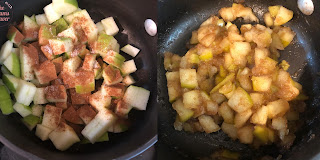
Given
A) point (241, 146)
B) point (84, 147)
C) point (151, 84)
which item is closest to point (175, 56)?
point (151, 84)

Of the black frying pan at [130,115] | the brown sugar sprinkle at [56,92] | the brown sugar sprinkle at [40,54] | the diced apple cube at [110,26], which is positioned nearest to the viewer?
the black frying pan at [130,115]

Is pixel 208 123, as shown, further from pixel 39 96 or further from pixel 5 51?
pixel 5 51

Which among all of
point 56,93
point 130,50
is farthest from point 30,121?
point 130,50

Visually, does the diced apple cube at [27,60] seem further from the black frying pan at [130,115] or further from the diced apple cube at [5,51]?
the black frying pan at [130,115]

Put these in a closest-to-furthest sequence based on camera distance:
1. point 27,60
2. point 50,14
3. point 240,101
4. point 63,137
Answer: point 240,101, point 63,137, point 27,60, point 50,14

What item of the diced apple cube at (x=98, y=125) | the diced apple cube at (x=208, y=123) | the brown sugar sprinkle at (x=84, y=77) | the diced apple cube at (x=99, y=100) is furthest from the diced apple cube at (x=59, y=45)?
the diced apple cube at (x=208, y=123)

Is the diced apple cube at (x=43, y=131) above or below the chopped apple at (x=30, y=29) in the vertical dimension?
below
